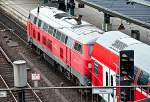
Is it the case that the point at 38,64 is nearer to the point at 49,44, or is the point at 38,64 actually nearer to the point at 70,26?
the point at 49,44

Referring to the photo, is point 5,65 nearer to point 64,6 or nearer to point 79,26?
point 79,26

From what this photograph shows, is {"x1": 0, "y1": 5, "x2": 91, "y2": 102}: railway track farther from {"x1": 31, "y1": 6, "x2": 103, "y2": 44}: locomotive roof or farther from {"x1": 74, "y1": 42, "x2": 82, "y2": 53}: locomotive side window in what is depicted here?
{"x1": 31, "y1": 6, "x2": 103, "y2": 44}: locomotive roof

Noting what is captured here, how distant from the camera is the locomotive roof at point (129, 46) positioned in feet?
54.5

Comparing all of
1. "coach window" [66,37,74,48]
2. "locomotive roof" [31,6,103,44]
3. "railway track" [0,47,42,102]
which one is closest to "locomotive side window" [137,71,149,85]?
"railway track" [0,47,42,102]

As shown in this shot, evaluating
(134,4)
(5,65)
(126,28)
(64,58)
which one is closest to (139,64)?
(64,58)

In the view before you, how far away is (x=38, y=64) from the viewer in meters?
30.5

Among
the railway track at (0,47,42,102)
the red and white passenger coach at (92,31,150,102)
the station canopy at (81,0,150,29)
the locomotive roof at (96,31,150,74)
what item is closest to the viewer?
the red and white passenger coach at (92,31,150,102)

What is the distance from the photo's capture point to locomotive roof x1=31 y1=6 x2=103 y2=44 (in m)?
23.4

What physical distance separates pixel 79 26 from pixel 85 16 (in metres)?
22.7

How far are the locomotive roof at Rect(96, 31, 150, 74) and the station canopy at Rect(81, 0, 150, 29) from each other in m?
7.12

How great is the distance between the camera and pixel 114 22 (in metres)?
46.2

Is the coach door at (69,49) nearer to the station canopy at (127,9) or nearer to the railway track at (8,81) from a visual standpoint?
the railway track at (8,81)

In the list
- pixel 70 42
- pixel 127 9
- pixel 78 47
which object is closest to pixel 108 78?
pixel 78 47

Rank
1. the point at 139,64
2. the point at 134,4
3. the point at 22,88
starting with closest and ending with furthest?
the point at 22,88 → the point at 139,64 → the point at 134,4
